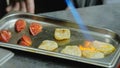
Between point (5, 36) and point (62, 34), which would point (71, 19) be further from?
point (5, 36)

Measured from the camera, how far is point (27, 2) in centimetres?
127

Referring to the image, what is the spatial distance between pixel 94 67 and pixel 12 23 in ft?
1.42

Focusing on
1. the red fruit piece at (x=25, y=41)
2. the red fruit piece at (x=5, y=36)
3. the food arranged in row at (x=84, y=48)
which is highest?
the red fruit piece at (x=5, y=36)

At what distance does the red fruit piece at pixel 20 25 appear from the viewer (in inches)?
43.1

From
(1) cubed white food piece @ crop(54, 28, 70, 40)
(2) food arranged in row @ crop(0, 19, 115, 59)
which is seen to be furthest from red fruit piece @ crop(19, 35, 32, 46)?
(1) cubed white food piece @ crop(54, 28, 70, 40)

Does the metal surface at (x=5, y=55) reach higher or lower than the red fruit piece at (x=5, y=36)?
lower

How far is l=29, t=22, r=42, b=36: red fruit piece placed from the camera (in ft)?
3.56

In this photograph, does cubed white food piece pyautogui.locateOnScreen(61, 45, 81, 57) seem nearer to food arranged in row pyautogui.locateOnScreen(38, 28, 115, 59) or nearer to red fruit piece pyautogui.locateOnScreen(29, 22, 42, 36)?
food arranged in row pyautogui.locateOnScreen(38, 28, 115, 59)

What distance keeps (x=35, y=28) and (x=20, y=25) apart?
0.06 m

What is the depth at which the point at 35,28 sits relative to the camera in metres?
1.09

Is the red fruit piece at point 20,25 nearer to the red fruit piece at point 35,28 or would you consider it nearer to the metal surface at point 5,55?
the red fruit piece at point 35,28

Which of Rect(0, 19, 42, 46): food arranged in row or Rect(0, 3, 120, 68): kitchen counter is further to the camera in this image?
Rect(0, 19, 42, 46): food arranged in row

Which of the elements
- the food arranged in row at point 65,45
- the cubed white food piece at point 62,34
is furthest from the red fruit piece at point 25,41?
the cubed white food piece at point 62,34

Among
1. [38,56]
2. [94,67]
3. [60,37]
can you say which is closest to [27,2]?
[60,37]
